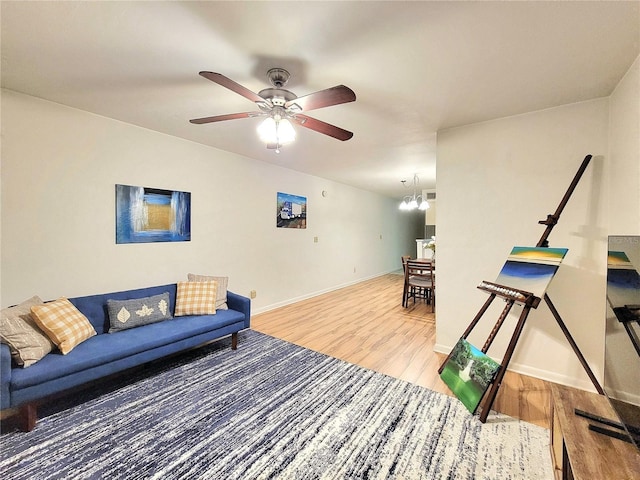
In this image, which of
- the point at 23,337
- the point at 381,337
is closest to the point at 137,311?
the point at 23,337

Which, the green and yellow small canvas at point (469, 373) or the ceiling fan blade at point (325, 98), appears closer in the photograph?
the ceiling fan blade at point (325, 98)

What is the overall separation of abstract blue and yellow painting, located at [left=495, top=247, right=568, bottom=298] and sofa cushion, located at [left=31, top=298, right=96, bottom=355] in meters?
3.36

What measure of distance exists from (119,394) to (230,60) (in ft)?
8.61

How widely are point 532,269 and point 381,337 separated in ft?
6.15

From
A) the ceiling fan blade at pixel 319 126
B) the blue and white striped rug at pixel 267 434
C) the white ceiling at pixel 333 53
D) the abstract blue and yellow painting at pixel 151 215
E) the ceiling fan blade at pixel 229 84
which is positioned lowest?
the blue and white striped rug at pixel 267 434

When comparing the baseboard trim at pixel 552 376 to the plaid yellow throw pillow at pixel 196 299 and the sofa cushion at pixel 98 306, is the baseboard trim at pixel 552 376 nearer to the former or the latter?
the plaid yellow throw pillow at pixel 196 299

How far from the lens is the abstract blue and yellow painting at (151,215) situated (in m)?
2.83

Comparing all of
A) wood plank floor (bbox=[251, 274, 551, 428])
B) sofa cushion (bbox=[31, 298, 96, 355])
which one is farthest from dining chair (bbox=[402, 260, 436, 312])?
sofa cushion (bbox=[31, 298, 96, 355])

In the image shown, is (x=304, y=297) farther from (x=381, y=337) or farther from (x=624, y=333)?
(x=624, y=333)

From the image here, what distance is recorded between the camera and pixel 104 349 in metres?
2.07

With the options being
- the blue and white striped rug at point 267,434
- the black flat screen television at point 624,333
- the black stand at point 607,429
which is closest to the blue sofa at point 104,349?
the blue and white striped rug at point 267,434

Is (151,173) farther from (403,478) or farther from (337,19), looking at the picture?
(403,478)

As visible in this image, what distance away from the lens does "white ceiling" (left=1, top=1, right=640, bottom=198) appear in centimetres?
135

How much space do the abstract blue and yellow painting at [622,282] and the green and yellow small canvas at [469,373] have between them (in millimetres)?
894
